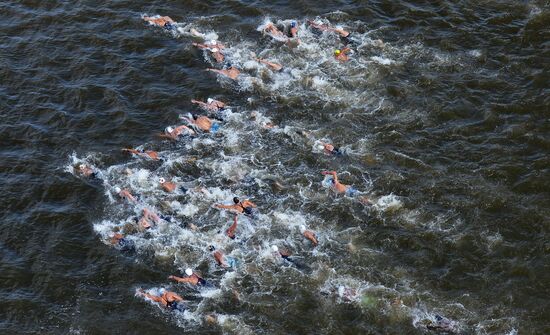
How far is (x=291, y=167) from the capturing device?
2945 cm

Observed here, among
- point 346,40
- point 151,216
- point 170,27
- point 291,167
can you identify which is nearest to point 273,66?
point 346,40

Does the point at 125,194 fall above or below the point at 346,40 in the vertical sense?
below

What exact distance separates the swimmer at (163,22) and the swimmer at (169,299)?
19426 mm

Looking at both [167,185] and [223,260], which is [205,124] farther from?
[223,260]

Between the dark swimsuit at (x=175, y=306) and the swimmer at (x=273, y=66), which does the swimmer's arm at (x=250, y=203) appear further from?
the swimmer at (x=273, y=66)

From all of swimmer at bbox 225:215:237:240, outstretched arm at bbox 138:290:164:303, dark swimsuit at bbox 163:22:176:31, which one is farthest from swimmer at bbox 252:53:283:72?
outstretched arm at bbox 138:290:164:303

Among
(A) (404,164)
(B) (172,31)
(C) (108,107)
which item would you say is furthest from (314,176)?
(B) (172,31)

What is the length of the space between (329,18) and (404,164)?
1308 cm

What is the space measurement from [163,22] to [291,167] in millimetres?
15060

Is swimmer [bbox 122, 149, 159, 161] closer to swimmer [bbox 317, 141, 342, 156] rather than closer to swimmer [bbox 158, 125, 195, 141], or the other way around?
swimmer [bbox 158, 125, 195, 141]

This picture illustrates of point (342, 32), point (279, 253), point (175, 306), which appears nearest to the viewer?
point (175, 306)

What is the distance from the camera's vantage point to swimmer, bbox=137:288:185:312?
24375 millimetres

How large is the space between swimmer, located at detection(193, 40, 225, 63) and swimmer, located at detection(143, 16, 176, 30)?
9.60ft

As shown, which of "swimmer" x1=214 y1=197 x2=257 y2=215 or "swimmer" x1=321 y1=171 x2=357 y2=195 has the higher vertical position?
"swimmer" x1=321 y1=171 x2=357 y2=195
